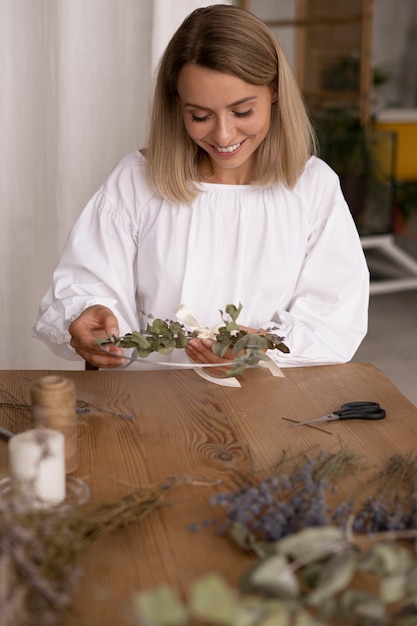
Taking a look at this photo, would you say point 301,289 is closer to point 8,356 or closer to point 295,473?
point 295,473

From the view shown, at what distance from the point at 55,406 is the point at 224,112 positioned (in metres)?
0.96

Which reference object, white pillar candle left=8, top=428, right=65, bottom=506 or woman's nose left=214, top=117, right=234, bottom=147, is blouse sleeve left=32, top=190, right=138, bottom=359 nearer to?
woman's nose left=214, top=117, right=234, bottom=147

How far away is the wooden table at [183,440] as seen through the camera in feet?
3.31

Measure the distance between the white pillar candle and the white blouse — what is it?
101 centimetres

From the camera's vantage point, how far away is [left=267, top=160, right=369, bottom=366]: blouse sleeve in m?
1.97

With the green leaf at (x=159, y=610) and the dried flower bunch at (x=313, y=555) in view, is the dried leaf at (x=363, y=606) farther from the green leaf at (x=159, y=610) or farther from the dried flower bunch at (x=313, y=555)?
the green leaf at (x=159, y=610)

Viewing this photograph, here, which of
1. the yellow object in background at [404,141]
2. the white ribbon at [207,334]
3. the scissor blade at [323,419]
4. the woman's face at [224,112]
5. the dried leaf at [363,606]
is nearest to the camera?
the dried leaf at [363,606]

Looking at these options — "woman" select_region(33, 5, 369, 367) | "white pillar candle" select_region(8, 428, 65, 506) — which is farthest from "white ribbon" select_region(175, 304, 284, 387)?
"white pillar candle" select_region(8, 428, 65, 506)

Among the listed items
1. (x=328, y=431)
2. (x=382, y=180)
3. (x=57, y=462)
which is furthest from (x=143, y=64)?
(x=382, y=180)

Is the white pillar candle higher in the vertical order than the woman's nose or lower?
lower

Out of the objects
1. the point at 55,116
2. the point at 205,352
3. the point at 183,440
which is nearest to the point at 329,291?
the point at 205,352

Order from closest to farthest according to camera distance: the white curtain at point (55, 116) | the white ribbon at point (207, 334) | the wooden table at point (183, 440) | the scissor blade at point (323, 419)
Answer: the wooden table at point (183, 440) → the scissor blade at point (323, 419) → the white ribbon at point (207, 334) → the white curtain at point (55, 116)

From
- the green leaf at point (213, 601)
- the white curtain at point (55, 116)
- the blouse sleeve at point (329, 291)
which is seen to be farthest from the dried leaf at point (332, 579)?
the white curtain at point (55, 116)

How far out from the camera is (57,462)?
1107 mm
